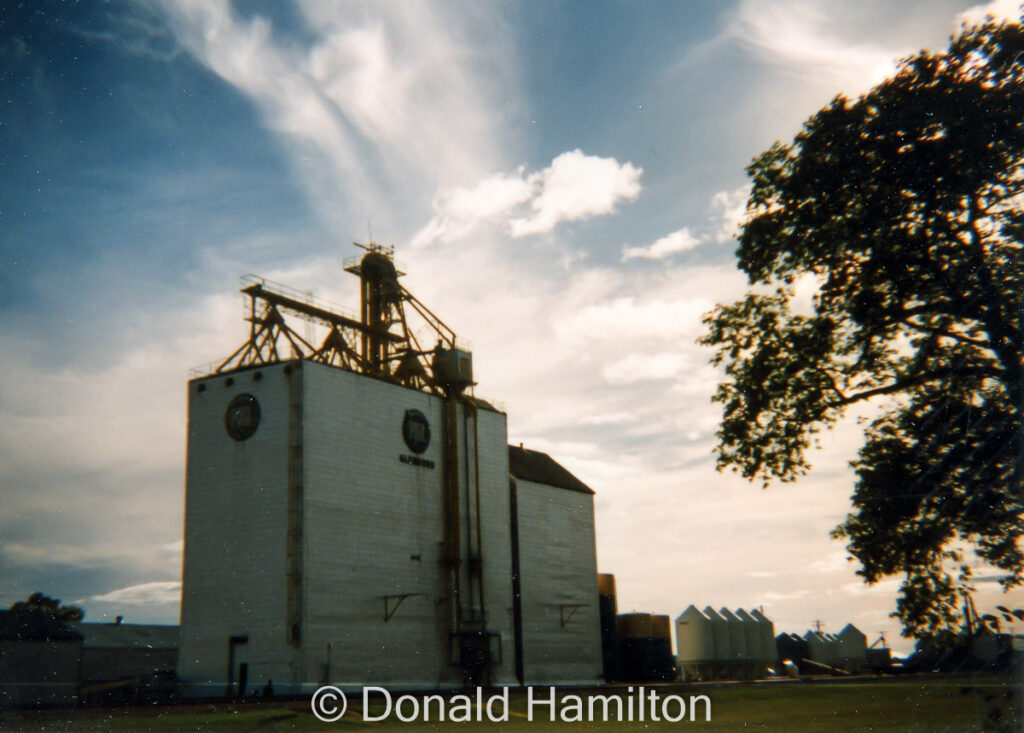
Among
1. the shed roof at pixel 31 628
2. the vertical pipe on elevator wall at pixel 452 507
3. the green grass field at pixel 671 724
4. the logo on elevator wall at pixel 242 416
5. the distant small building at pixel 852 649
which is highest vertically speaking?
the logo on elevator wall at pixel 242 416

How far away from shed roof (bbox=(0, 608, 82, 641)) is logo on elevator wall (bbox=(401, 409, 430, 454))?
17.2 m

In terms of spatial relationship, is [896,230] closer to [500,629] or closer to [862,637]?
[500,629]

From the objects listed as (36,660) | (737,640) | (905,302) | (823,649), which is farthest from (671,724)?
(823,649)

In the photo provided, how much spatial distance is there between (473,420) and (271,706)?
2011cm

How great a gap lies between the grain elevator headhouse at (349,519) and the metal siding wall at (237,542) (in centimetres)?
7

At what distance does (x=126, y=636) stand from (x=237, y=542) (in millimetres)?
28534

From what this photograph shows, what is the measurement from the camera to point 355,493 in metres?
37.8

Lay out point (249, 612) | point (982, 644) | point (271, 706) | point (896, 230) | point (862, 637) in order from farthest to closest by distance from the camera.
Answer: point (862, 637)
point (249, 612)
point (271, 706)
point (896, 230)
point (982, 644)

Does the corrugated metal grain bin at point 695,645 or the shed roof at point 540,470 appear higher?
the shed roof at point 540,470

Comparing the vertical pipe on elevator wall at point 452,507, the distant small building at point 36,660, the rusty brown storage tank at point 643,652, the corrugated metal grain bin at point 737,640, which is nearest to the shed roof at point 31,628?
the distant small building at point 36,660

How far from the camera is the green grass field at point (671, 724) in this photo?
784 inches

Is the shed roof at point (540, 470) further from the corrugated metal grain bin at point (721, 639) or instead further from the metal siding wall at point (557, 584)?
the corrugated metal grain bin at point (721, 639)

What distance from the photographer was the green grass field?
65.4ft

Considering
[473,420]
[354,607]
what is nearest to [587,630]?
[473,420]
